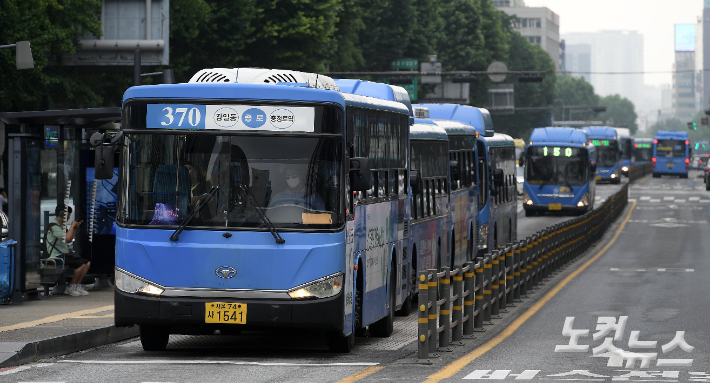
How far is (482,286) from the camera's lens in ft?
54.2

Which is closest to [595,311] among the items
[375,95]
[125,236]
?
[375,95]

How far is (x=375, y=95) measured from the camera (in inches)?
690

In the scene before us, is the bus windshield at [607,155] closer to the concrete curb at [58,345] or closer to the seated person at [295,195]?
the concrete curb at [58,345]

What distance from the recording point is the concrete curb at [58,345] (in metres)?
12.5

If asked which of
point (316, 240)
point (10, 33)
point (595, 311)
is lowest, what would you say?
point (595, 311)

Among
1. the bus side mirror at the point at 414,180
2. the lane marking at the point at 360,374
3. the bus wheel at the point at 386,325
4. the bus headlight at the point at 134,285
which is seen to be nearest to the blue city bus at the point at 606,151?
the bus side mirror at the point at 414,180

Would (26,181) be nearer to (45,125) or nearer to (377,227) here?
(45,125)

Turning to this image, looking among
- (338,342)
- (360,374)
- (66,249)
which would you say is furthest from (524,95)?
(360,374)

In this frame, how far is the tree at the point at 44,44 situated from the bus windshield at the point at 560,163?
17.7m

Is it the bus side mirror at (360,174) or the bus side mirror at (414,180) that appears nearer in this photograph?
the bus side mirror at (360,174)

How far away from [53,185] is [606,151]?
67.4 metres

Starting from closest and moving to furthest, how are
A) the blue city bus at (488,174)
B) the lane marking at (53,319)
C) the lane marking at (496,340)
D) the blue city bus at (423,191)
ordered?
the lane marking at (496,340) → the lane marking at (53,319) → the blue city bus at (423,191) → the blue city bus at (488,174)

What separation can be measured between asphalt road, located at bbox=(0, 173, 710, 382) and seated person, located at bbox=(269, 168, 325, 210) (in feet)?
4.63

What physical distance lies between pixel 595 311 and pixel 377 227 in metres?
6.11
